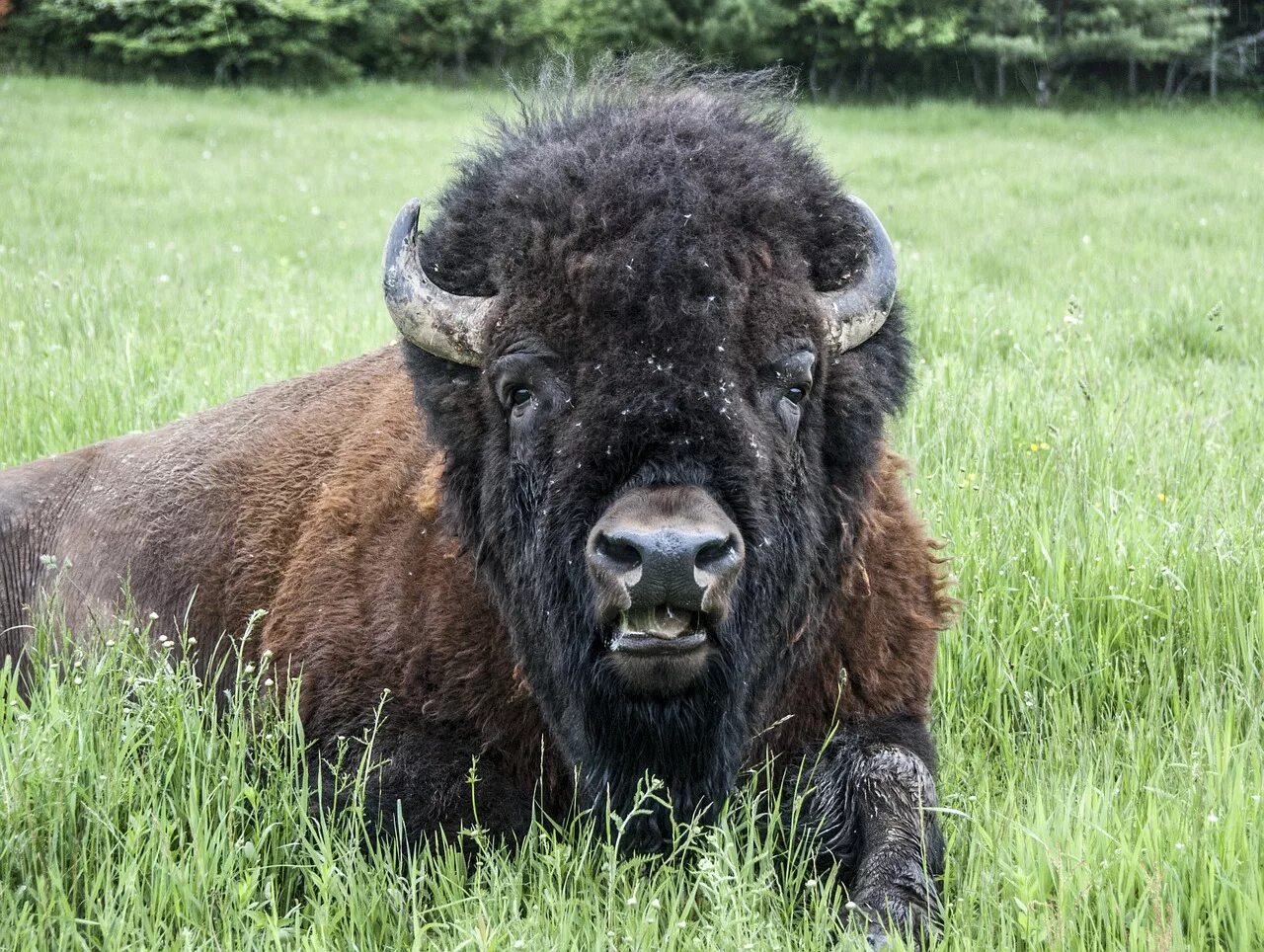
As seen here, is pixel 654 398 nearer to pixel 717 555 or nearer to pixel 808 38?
pixel 717 555

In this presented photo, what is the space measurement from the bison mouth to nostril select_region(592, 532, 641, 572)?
0.48 feet

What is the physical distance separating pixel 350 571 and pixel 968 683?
2.12 m

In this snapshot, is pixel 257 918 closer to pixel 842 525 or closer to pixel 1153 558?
pixel 842 525

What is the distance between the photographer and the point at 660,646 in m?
2.91

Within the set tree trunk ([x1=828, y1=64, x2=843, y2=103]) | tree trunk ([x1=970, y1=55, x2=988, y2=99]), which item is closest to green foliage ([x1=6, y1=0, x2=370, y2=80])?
tree trunk ([x1=828, y1=64, x2=843, y2=103])

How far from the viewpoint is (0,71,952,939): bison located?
10.00 feet

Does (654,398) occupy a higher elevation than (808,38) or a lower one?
lower

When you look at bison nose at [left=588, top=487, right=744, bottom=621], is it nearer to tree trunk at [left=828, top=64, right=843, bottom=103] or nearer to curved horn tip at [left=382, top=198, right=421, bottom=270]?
curved horn tip at [left=382, top=198, right=421, bottom=270]

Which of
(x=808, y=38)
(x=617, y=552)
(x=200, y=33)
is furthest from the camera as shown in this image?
(x=808, y=38)

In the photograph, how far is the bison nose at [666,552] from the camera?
268 centimetres

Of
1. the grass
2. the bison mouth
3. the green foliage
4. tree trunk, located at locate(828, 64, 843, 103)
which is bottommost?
the grass

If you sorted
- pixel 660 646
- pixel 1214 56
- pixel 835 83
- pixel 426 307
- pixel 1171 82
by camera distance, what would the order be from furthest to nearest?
pixel 835 83, pixel 1171 82, pixel 1214 56, pixel 426 307, pixel 660 646

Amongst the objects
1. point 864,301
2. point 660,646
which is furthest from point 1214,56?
point 660,646

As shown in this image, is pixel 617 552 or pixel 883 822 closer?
pixel 617 552
